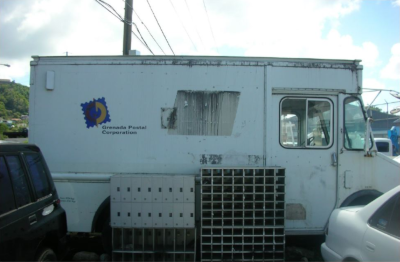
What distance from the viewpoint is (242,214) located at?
4.55 metres

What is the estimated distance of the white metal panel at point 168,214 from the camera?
14.9 feet

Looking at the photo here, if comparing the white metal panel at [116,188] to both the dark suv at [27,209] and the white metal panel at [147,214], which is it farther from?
the dark suv at [27,209]

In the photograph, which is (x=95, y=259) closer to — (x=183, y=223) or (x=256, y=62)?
(x=183, y=223)

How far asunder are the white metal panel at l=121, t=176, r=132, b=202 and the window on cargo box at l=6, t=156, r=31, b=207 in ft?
5.21

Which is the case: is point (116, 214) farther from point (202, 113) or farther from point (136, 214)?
point (202, 113)

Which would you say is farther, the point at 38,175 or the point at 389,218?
the point at 38,175

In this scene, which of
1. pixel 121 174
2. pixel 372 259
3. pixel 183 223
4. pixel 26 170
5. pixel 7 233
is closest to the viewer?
pixel 7 233

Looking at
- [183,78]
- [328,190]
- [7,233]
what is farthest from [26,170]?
[328,190]

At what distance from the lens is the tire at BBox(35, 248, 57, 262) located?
3.04 meters

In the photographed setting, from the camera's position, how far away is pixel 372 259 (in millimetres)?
2875

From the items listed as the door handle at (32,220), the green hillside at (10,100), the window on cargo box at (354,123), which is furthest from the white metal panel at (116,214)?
the green hillside at (10,100)

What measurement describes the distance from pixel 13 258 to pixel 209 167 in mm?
2768

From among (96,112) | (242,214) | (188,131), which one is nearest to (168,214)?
(242,214)

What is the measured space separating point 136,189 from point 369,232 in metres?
3.11
